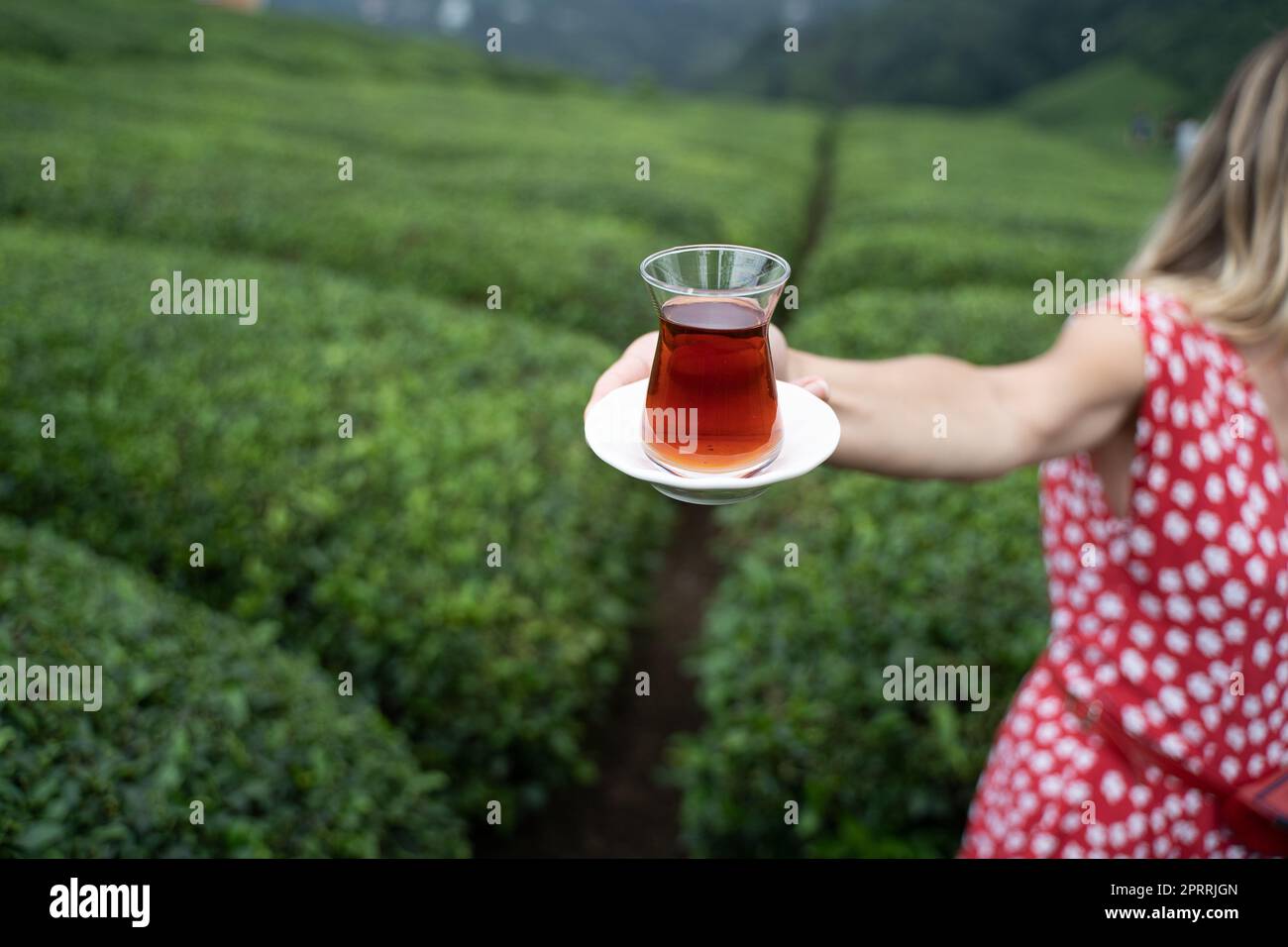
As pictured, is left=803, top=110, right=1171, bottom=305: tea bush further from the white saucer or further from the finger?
the finger

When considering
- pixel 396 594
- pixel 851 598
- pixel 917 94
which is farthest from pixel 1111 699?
pixel 917 94

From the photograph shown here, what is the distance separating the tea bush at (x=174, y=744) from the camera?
6.63 feet

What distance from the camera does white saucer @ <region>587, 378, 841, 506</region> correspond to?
2.93ft

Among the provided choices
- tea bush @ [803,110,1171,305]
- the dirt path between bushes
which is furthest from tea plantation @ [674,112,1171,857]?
tea bush @ [803,110,1171,305]

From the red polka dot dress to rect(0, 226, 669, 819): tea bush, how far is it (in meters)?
2.19

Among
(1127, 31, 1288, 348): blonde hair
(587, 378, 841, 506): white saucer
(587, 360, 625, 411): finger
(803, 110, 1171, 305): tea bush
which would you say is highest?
(803, 110, 1171, 305): tea bush

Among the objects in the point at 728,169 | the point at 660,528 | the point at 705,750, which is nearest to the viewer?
the point at 705,750

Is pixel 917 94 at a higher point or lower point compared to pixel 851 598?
higher

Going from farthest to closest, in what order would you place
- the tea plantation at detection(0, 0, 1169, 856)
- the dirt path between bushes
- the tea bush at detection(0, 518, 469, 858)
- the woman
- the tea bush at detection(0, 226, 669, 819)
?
the dirt path between bushes < the tea bush at detection(0, 226, 669, 819) < the tea plantation at detection(0, 0, 1169, 856) < the tea bush at detection(0, 518, 469, 858) < the woman

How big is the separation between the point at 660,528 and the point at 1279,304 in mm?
3912

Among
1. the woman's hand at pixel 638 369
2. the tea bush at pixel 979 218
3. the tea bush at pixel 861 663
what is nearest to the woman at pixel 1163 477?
the woman's hand at pixel 638 369

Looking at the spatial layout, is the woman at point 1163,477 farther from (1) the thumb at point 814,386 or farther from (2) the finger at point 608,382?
(2) the finger at point 608,382
